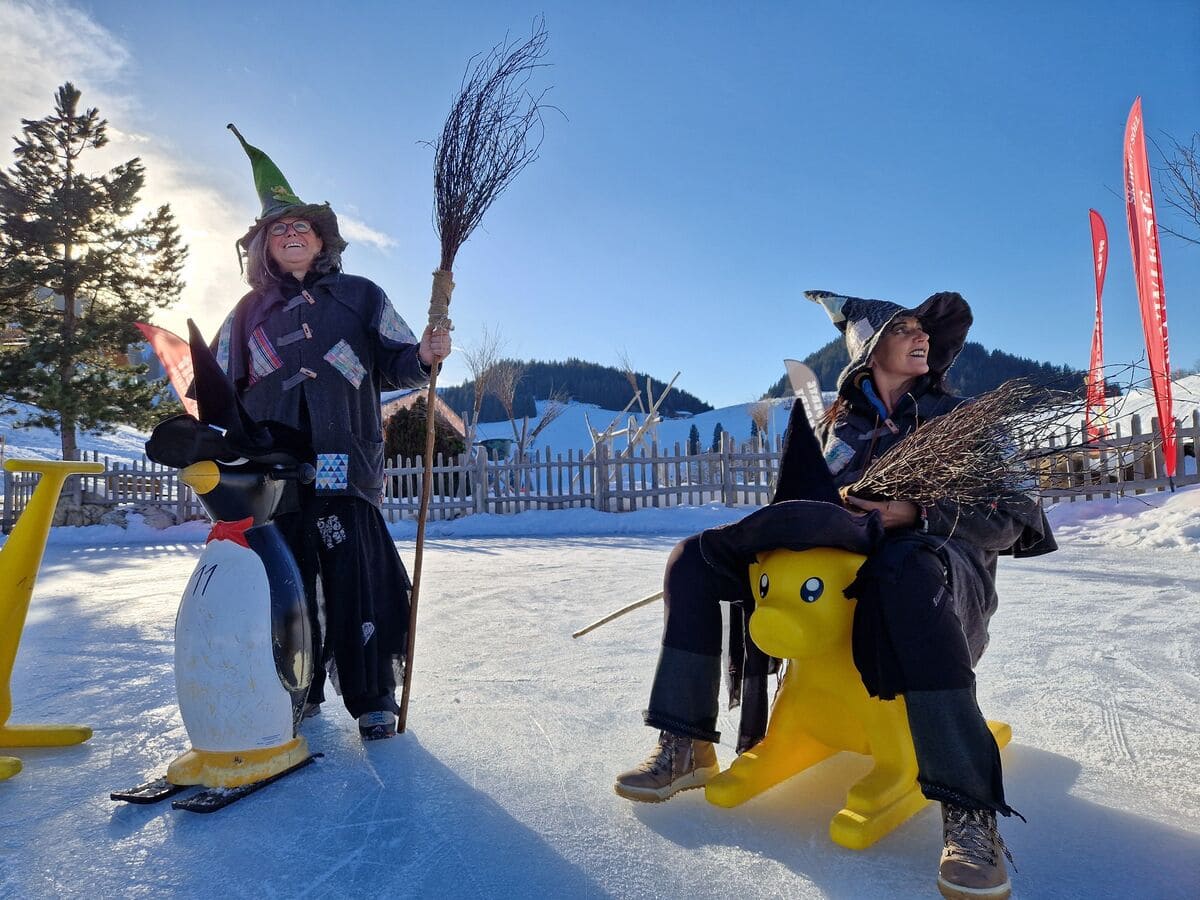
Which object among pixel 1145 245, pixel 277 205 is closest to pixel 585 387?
pixel 1145 245

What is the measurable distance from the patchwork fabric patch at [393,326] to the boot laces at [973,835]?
6.11 feet

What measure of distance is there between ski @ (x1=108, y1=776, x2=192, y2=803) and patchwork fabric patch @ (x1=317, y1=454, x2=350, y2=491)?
800mm

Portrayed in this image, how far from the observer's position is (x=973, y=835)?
1.17 metres

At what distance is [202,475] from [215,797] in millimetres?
696

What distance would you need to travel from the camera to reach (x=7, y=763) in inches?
67.6

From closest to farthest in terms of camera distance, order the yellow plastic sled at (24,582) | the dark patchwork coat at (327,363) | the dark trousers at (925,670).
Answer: the dark trousers at (925,670)
the yellow plastic sled at (24,582)
the dark patchwork coat at (327,363)

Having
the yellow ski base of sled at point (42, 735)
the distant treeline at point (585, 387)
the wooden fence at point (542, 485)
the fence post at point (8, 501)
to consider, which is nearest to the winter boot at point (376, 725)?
the yellow ski base of sled at point (42, 735)

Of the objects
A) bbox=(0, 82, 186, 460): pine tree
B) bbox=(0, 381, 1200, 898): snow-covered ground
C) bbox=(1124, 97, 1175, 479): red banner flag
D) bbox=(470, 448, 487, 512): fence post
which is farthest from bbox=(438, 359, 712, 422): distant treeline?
bbox=(0, 381, 1200, 898): snow-covered ground

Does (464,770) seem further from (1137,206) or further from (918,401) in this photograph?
(1137,206)

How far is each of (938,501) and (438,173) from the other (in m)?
1.77

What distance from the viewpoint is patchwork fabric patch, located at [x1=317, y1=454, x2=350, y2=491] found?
2.07 m

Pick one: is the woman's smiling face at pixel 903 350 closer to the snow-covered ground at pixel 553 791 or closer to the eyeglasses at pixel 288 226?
the snow-covered ground at pixel 553 791

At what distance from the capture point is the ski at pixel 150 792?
5.07ft

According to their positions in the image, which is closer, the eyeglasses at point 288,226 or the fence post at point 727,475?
the eyeglasses at point 288,226
